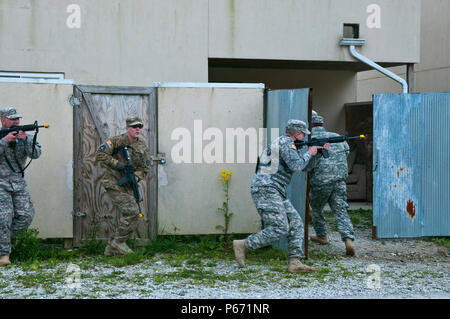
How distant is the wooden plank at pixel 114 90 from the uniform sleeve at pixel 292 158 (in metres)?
2.42

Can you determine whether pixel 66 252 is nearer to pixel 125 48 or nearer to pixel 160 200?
pixel 160 200

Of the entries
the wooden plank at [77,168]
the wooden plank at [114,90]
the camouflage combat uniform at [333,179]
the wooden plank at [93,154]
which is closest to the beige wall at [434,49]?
the camouflage combat uniform at [333,179]

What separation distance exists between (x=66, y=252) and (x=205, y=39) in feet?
16.2

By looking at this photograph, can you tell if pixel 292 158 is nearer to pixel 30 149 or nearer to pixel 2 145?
pixel 30 149

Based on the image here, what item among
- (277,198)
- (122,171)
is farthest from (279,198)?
(122,171)

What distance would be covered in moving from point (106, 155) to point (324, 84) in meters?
7.78

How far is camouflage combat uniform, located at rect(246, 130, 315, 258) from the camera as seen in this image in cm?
641

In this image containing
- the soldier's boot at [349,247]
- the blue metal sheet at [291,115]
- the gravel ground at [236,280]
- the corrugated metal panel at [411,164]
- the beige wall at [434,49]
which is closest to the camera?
the gravel ground at [236,280]

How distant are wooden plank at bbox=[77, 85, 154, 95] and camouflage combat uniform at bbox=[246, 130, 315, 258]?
2.20 metres

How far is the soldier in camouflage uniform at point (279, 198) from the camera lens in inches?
253

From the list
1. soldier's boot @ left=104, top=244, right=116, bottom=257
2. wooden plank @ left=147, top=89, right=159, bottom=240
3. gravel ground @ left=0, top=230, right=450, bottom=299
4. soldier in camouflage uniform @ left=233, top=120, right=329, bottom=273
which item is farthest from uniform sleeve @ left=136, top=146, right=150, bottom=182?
soldier in camouflage uniform @ left=233, top=120, right=329, bottom=273

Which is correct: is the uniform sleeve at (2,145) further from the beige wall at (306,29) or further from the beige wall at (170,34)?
the beige wall at (306,29)

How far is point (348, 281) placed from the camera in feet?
20.1

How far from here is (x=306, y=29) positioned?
11.1 m
